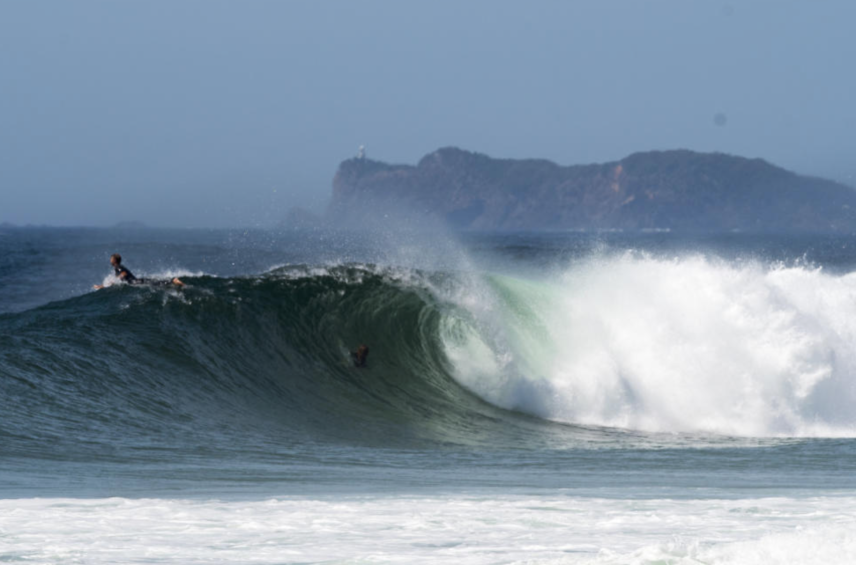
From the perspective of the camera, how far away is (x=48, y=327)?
49.5ft

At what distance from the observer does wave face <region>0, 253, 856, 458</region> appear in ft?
41.0

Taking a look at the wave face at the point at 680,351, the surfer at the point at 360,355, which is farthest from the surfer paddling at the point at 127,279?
the wave face at the point at 680,351

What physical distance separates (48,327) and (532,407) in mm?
7526

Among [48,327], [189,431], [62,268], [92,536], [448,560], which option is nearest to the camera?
[448,560]

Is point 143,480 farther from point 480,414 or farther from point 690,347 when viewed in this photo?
point 690,347

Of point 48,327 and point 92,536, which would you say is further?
point 48,327

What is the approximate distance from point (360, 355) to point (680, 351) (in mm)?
5168

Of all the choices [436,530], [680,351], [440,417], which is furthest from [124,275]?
[436,530]

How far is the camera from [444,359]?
16.2m

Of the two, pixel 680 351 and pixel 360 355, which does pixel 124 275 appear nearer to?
pixel 360 355

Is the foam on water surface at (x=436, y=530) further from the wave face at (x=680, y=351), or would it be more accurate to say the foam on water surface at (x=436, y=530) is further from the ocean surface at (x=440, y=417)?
the wave face at (x=680, y=351)

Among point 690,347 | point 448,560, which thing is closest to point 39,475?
point 448,560

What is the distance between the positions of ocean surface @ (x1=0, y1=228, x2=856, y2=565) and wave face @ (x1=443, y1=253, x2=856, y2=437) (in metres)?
0.04

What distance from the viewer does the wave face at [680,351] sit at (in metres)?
13.6
